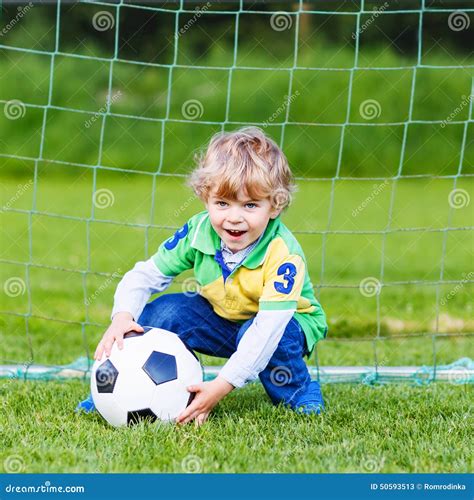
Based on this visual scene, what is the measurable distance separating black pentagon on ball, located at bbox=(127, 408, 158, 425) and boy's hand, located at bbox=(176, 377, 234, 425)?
0.08 metres

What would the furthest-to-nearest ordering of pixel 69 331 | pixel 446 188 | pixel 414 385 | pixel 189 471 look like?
1. pixel 446 188
2. pixel 69 331
3. pixel 414 385
4. pixel 189 471

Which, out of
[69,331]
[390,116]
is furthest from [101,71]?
[69,331]

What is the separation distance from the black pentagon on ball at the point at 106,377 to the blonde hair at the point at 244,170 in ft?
1.81

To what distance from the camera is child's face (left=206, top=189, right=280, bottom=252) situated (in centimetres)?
239

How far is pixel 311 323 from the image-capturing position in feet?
8.78

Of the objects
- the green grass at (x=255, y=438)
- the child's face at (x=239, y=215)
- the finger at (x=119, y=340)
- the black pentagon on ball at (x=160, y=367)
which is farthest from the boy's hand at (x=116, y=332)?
the child's face at (x=239, y=215)

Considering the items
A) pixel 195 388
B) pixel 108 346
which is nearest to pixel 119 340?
pixel 108 346

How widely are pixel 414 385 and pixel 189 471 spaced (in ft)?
4.11

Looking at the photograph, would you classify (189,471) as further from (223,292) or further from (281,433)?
(223,292)

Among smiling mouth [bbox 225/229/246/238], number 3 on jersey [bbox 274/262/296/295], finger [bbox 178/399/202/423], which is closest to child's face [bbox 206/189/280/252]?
smiling mouth [bbox 225/229/246/238]

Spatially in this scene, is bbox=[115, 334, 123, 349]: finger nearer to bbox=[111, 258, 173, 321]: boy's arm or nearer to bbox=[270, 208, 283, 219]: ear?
bbox=[111, 258, 173, 321]: boy's arm

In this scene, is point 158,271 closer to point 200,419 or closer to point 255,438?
point 200,419

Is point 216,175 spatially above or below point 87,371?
above

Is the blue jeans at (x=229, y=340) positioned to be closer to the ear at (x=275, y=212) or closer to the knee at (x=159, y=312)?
the knee at (x=159, y=312)
